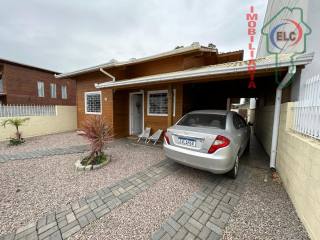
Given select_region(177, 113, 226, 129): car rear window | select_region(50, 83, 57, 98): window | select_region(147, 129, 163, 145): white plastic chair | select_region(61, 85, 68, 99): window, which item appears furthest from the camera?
select_region(61, 85, 68, 99): window

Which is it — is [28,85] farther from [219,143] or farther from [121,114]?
[219,143]

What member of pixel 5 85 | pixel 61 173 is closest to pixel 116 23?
pixel 61 173

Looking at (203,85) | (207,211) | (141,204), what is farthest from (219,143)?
(203,85)

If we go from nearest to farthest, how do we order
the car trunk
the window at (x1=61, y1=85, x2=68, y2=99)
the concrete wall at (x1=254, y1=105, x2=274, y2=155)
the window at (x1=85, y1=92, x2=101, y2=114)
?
the car trunk < the concrete wall at (x1=254, y1=105, x2=274, y2=155) < the window at (x1=85, y1=92, x2=101, y2=114) < the window at (x1=61, y1=85, x2=68, y2=99)

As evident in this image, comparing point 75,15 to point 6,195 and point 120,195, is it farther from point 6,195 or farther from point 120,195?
point 120,195

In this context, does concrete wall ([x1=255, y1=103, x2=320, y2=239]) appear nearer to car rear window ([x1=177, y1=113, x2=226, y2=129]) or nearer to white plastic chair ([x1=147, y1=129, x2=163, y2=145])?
car rear window ([x1=177, y1=113, x2=226, y2=129])

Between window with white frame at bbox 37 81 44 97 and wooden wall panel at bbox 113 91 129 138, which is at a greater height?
window with white frame at bbox 37 81 44 97

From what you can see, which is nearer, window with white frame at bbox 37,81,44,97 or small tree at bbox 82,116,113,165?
small tree at bbox 82,116,113,165

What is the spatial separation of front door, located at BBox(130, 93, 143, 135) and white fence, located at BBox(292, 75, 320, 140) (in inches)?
253

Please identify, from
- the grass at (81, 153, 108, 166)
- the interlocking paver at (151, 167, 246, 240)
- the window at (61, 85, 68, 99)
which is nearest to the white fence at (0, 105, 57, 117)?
the grass at (81, 153, 108, 166)

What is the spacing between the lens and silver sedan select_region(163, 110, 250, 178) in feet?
8.96

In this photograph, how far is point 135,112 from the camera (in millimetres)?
7867

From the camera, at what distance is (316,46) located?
3.30 m

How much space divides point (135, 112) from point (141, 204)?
5902 millimetres
